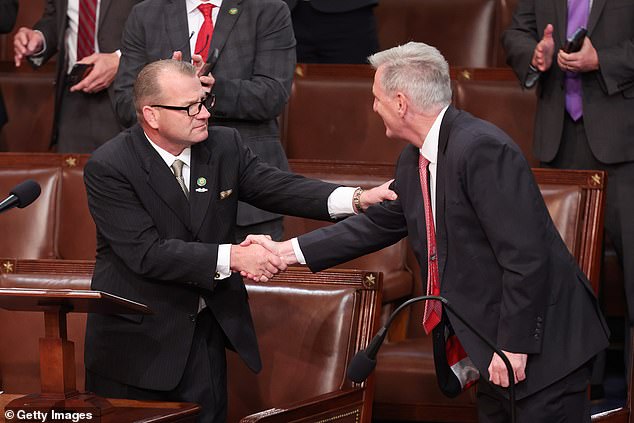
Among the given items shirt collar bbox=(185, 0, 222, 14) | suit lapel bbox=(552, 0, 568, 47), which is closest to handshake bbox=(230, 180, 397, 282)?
shirt collar bbox=(185, 0, 222, 14)

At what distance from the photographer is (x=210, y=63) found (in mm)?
3166

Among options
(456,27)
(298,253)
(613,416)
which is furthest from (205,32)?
(456,27)

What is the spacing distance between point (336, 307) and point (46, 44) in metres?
1.62

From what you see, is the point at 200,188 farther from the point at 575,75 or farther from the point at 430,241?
the point at 575,75

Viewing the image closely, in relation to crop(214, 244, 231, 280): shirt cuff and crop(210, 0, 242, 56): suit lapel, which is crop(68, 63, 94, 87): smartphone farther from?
crop(214, 244, 231, 280): shirt cuff

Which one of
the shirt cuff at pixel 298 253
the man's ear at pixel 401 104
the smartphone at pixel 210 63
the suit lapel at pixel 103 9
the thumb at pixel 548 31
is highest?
the man's ear at pixel 401 104

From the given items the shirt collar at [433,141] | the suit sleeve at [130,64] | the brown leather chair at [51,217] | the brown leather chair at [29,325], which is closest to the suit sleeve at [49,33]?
the brown leather chair at [51,217]

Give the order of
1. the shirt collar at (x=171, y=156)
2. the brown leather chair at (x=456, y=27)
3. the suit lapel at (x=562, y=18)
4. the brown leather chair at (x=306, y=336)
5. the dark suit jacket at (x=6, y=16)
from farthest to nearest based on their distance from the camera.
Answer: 1. the brown leather chair at (x=456, y=27)
2. the dark suit jacket at (x=6, y=16)
3. the suit lapel at (x=562, y=18)
4. the brown leather chair at (x=306, y=336)
5. the shirt collar at (x=171, y=156)

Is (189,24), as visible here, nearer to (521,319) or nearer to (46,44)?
(46,44)

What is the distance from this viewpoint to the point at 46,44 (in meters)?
4.00

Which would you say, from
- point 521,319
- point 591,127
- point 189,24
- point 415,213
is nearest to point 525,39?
point 591,127

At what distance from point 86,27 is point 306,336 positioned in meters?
1.52

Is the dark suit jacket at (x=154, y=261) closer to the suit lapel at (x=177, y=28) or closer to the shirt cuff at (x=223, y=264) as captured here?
the shirt cuff at (x=223, y=264)

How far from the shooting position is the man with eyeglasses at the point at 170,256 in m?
2.72
